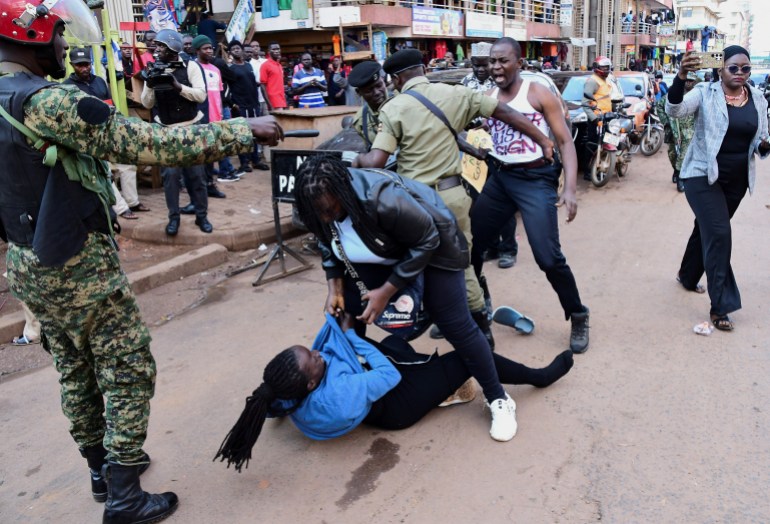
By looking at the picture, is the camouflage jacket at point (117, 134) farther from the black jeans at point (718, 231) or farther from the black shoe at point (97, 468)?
the black jeans at point (718, 231)

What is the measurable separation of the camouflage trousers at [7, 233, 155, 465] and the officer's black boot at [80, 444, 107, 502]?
0.30ft

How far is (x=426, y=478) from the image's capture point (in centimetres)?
296

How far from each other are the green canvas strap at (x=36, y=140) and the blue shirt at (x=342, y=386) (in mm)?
1402

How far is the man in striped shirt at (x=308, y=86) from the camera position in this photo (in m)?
10.9

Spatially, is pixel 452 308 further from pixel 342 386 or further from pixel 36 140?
pixel 36 140

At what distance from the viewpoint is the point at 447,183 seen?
12.5 feet

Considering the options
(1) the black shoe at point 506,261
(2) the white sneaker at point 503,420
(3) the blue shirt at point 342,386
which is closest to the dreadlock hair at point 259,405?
(3) the blue shirt at point 342,386

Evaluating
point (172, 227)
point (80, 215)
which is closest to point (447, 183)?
point (80, 215)

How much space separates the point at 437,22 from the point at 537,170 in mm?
18847

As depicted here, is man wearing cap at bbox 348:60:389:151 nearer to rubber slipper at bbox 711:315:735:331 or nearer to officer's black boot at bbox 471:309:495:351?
officer's black boot at bbox 471:309:495:351

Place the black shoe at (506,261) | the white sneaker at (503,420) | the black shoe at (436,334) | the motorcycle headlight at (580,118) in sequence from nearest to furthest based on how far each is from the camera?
the white sneaker at (503,420) → the black shoe at (436,334) → the black shoe at (506,261) → the motorcycle headlight at (580,118)

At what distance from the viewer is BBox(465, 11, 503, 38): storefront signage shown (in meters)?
23.7

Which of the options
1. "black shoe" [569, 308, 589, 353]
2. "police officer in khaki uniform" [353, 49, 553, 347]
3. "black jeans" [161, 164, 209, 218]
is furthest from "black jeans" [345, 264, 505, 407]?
"black jeans" [161, 164, 209, 218]

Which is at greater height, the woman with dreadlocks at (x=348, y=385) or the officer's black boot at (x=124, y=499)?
the woman with dreadlocks at (x=348, y=385)
